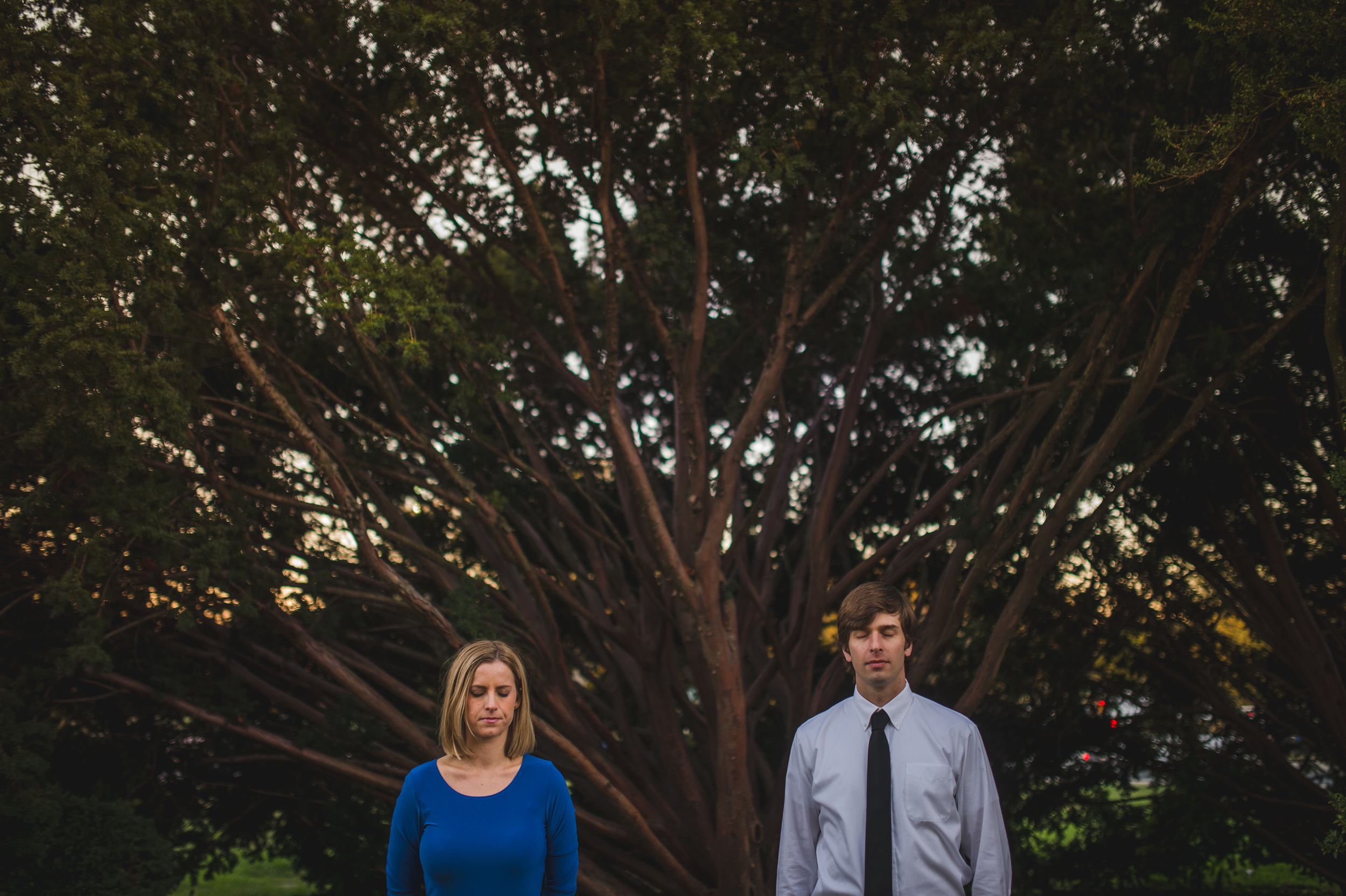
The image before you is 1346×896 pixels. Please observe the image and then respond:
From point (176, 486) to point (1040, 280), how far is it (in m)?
6.92

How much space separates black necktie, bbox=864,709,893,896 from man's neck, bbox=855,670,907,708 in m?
0.06

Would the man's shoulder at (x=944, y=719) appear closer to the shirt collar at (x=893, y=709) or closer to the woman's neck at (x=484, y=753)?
the shirt collar at (x=893, y=709)

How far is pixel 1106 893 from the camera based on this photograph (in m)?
9.40

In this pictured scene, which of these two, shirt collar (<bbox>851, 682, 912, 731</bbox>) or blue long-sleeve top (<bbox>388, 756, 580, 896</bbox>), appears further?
shirt collar (<bbox>851, 682, 912, 731</bbox>)

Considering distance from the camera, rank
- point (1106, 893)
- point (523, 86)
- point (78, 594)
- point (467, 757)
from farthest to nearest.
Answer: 1. point (1106, 893)
2. point (523, 86)
3. point (78, 594)
4. point (467, 757)

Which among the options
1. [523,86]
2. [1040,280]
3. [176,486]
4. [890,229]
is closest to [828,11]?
[890,229]

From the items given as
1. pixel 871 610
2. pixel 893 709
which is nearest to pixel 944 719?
pixel 893 709

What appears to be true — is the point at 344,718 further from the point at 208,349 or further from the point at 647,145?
the point at 647,145

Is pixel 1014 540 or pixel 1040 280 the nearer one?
pixel 1014 540

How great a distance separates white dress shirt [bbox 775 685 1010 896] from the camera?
258 cm

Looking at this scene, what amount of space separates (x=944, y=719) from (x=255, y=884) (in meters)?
11.1

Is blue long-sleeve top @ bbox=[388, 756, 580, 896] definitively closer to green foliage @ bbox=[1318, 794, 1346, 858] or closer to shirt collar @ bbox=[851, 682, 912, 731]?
shirt collar @ bbox=[851, 682, 912, 731]

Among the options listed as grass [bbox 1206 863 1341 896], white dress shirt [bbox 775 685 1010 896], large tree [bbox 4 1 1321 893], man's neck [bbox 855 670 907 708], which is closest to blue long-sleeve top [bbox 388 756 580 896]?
white dress shirt [bbox 775 685 1010 896]

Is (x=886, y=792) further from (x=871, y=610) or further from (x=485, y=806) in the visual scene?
(x=485, y=806)
